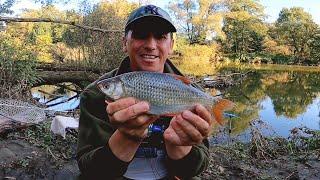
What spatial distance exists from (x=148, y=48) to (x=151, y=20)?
→ 7.0 inches

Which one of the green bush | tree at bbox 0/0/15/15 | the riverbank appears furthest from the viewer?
tree at bbox 0/0/15/15

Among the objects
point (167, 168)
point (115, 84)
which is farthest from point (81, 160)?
point (115, 84)

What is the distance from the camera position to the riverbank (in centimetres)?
633

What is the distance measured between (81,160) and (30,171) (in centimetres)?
413

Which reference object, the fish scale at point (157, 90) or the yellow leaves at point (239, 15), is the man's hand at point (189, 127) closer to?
the fish scale at point (157, 90)

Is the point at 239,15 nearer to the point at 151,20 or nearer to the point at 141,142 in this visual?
the point at 151,20

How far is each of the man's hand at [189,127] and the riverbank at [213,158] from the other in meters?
4.49

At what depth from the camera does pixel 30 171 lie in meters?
6.25

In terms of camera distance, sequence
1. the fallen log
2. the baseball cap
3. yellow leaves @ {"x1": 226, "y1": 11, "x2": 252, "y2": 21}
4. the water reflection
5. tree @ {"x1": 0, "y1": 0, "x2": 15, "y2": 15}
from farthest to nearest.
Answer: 1. yellow leaves @ {"x1": 226, "y1": 11, "x2": 252, "y2": 21}
2. tree @ {"x1": 0, "y1": 0, "x2": 15, "y2": 15}
3. the water reflection
4. the fallen log
5. the baseball cap

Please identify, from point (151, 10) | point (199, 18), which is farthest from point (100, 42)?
point (199, 18)

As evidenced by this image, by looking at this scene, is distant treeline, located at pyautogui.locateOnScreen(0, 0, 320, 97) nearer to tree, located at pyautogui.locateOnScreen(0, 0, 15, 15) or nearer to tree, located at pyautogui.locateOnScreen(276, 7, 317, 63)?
tree, located at pyautogui.locateOnScreen(276, 7, 317, 63)

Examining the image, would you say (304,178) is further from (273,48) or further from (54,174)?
(273,48)

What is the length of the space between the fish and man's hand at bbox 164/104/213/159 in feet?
0.21

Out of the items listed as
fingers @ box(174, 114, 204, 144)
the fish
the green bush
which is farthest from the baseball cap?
the green bush
